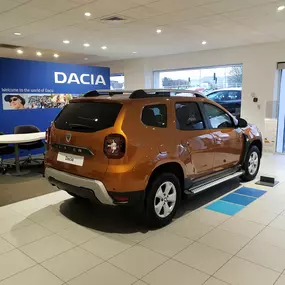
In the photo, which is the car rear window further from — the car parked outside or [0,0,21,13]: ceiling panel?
the car parked outside

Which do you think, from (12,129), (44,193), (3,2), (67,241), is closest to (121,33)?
(3,2)

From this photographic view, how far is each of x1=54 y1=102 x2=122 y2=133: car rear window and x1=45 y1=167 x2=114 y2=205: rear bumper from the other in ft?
1.69

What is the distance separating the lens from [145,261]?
2729 mm

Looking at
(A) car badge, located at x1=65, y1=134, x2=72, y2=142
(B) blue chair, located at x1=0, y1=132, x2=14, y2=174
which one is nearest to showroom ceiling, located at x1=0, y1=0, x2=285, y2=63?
(A) car badge, located at x1=65, y1=134, x2=72, y2=142

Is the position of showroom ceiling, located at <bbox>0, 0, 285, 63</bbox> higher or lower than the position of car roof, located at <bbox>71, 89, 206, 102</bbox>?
higher

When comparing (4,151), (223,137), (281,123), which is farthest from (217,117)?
(281,123)

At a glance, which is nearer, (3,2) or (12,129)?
(3,2)

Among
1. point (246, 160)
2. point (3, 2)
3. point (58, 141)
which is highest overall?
point (3, 2)

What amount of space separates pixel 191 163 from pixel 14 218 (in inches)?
90.5

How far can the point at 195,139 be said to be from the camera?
374cm

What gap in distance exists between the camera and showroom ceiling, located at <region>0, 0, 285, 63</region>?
15.0ft

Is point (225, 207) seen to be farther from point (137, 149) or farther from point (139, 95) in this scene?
point (139, 95)

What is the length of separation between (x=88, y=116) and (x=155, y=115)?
0.74 metres

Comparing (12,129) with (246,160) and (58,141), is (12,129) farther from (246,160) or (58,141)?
(246,160)
